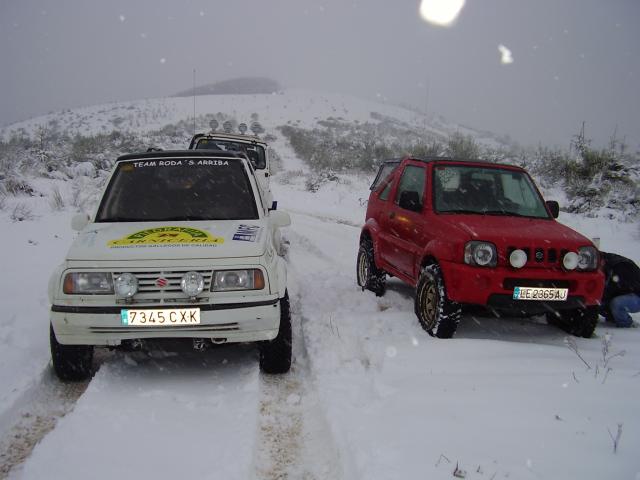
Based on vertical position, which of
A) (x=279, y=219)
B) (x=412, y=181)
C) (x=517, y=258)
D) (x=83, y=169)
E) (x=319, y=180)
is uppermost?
(x=412, y=181)

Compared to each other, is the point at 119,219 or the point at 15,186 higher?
the point at 119,219

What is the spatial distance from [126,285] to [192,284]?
47cm

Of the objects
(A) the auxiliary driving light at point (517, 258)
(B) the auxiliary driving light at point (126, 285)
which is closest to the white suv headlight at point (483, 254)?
(A) the auxiliary driving light at point (517, 258)

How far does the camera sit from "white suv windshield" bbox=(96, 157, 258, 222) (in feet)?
15.4

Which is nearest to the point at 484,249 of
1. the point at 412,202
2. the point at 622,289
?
the point at 412,202

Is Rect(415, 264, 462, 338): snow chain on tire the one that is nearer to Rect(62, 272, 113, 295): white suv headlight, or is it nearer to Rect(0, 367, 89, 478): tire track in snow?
Rect(62, 272, 113, 295): white suv headlight

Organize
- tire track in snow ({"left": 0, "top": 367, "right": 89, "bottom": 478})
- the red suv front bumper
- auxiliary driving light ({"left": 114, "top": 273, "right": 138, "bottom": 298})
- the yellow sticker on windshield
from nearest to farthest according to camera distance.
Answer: tire track in snow ({"left": 0, "top": 367, "right": 89, "bottom": 478})
auxiliary driving light ({"left": 114, "top": 273, "right": 138, "bottom": 298})
the yellow sticker on windshield
the red suv front bumper

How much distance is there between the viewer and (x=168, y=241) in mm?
3902

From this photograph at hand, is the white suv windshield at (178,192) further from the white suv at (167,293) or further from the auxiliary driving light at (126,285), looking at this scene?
the auxiliary driving light at (126,285)

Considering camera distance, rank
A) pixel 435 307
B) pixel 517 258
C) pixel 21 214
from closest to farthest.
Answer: pixel 517 258 → pixel 435 307 → pixel 21 214

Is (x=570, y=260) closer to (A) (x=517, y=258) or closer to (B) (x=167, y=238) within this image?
(A) (x=517, y=258)

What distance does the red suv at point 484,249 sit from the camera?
14.7 ft

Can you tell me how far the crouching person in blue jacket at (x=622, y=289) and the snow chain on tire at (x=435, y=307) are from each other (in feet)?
6.77

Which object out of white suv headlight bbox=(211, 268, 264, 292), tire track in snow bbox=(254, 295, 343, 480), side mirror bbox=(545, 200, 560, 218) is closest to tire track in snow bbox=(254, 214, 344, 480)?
tire track in snow bbox=(254, 295, 343, 480)
